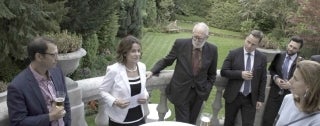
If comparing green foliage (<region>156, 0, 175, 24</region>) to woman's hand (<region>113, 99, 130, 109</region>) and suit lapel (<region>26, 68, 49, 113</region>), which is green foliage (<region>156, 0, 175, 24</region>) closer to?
woman's hand (<region>113, 99, 130, 109</region>)

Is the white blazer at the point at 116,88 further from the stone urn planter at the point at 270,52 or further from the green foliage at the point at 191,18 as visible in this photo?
the green foliage at the point at 191,18

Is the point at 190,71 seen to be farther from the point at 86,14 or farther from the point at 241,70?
the point at 86,14

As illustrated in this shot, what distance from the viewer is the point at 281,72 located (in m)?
5.24

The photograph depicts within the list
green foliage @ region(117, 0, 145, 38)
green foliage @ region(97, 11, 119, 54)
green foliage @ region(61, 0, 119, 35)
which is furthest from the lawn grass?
green foliage @ region(61, 0, 119, 35)

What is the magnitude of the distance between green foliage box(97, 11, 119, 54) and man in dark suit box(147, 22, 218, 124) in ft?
36.6

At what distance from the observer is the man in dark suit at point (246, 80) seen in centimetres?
498

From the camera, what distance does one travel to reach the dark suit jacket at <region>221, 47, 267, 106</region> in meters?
4.99

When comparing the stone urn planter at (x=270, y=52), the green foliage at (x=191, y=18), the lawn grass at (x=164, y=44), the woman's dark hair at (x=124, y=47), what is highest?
the woman's dark hair at (x=124, y=47)

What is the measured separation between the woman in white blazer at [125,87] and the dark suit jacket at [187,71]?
2.52 ft

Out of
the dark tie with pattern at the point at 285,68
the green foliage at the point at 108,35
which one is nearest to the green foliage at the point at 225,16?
the green foliage at the point at 108,35

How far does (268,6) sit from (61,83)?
1998cm

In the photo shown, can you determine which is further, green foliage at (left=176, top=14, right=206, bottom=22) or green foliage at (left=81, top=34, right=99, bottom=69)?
green foliage at (left=176, top=14, right=206, bottom=22)

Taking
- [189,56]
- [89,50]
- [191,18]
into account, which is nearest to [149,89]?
[189,56]

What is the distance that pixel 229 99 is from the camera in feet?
16.6
